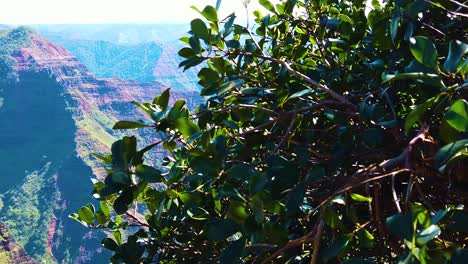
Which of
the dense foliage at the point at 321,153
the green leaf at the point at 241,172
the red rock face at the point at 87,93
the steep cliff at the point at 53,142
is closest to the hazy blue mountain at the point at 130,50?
the red rock face at the point at 87,93

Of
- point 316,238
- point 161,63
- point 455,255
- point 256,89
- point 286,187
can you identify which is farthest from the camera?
point 161,63

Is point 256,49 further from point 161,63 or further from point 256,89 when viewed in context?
point 161,63

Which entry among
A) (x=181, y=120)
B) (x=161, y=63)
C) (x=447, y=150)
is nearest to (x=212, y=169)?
(x=181, y=120)

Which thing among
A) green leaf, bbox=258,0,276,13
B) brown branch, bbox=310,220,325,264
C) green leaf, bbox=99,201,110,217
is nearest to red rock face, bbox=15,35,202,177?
green leaf, bbox=99,201,110,217

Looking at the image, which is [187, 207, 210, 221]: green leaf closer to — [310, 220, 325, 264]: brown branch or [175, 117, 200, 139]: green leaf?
[175, 117, 200, 139]: green leaf

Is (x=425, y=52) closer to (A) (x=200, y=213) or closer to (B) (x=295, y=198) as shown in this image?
(B) (x=295, y=198)

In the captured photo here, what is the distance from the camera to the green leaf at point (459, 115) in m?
0.48

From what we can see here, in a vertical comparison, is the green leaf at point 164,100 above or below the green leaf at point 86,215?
above

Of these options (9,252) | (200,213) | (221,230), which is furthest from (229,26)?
(9,252)

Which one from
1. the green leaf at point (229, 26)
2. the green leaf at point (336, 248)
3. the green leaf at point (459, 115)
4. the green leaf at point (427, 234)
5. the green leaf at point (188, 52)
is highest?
the green leaf at point (459, 115)

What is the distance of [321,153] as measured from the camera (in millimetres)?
967

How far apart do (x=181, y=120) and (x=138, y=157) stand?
0.29 ft

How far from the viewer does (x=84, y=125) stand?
68750 millimetres

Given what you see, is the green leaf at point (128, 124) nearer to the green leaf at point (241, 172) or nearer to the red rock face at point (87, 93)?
the green leaf at point (241, 172)
